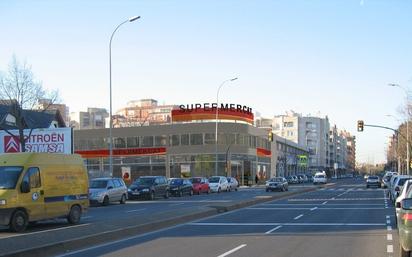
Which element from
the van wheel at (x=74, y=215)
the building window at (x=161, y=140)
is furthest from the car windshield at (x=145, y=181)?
the building window at (x=161, y=140)

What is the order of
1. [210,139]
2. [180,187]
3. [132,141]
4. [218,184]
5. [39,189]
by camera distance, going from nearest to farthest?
[39,189]
[180,187]
[218,184]
[210,139]
[132,141]

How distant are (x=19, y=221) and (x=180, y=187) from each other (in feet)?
99.7

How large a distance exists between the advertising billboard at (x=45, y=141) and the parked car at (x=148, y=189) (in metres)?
5.95

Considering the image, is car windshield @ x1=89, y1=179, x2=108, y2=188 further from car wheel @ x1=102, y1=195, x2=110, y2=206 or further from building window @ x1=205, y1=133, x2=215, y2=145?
building window @ x1=205, y1=133, x2=215, y2=145

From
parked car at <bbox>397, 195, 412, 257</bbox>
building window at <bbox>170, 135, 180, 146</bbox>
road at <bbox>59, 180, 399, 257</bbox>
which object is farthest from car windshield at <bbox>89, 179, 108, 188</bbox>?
building window at <bbox>170, 135, 180, 146</bbox>

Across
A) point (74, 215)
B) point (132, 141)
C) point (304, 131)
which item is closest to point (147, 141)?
point (132, 141)

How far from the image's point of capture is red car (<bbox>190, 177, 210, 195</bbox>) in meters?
52.6

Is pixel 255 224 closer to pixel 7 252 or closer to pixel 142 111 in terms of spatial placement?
pixel 7 252

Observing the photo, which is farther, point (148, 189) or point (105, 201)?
point (148, 189)

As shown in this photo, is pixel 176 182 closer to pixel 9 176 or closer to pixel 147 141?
pixel 9 176

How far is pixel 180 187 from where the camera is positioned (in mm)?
48156

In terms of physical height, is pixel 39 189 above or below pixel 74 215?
above

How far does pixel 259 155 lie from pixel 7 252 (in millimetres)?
82136

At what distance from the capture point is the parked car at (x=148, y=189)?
4206cm
